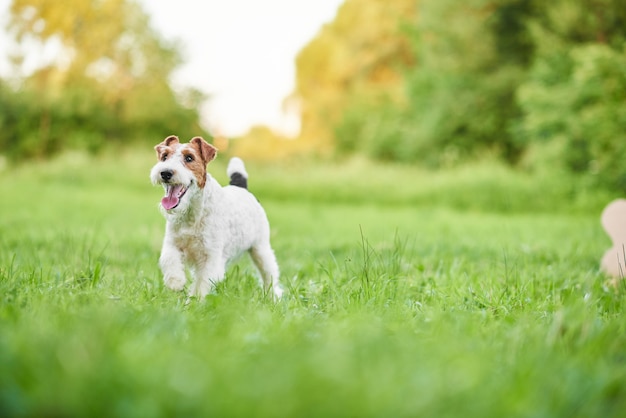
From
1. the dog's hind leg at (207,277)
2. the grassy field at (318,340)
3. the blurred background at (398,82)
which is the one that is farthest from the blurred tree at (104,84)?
the dog's hind leg at (207,277)

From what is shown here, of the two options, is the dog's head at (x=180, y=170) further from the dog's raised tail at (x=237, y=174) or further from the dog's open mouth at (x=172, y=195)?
the dog's raised tail at (x=237, y=174)

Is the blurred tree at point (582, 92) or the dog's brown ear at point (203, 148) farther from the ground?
the blurred tree at point (582, 92)

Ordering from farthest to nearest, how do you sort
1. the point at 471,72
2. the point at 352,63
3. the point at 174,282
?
the point at 352,63 < the point at 471,72 < the point at 174,282

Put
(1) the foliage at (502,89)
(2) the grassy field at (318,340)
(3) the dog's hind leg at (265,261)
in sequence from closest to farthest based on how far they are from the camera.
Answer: (2) the grassy field at (318,340), (3) the dog's hind leg at (265,261), (1) the foliage at (502,89)

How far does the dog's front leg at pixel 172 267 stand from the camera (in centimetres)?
339

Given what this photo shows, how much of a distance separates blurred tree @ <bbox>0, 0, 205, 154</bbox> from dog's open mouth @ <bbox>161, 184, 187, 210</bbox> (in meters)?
18.4

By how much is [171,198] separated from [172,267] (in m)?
0.46

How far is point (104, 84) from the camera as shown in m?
22.5

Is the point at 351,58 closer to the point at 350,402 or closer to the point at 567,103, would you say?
the point at 567,103

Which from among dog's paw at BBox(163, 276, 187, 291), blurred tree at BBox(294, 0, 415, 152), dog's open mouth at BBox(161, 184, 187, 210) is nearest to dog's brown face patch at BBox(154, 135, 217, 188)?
dog's open mouth at BBox(161, 184, 187, 210)

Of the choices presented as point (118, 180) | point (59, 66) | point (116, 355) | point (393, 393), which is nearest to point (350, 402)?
point (393, 393)

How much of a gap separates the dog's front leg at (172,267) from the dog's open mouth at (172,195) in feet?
1.22

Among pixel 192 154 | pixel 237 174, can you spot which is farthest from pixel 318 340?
pixel 237 174

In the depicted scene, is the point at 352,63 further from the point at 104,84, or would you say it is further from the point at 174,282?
the point at 174,282
